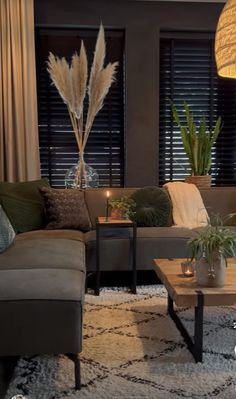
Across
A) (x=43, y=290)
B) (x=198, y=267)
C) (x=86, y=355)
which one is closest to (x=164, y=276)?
(x=198, y=267)

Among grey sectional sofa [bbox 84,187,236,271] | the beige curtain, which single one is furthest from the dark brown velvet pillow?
the beige curtain

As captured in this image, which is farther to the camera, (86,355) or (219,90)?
(219,90)

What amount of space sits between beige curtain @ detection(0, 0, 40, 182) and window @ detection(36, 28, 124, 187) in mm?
310

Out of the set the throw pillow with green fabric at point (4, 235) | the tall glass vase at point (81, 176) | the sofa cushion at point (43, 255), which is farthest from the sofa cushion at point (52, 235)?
the tall glass vase at point (81, 176)

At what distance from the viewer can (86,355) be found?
2.03 metres

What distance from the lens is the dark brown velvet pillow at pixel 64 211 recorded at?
3.39 m

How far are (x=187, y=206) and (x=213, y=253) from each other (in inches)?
67.1

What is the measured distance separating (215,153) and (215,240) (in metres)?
2.78

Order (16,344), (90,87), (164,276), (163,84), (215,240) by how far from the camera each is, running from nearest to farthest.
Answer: (16,344) → (215,240) → (164,276) → (90,87) → (163,84)

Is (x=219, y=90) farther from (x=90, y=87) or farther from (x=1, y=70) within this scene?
(x=1, y=70)

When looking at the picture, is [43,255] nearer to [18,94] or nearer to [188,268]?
[188,268]

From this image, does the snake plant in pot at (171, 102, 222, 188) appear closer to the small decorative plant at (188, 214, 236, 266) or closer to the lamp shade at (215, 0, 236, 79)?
the lamp shade at (215, 0, 236, 79)

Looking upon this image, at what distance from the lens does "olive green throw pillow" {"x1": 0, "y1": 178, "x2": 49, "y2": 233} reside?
3377mm

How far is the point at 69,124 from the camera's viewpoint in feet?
14.6
